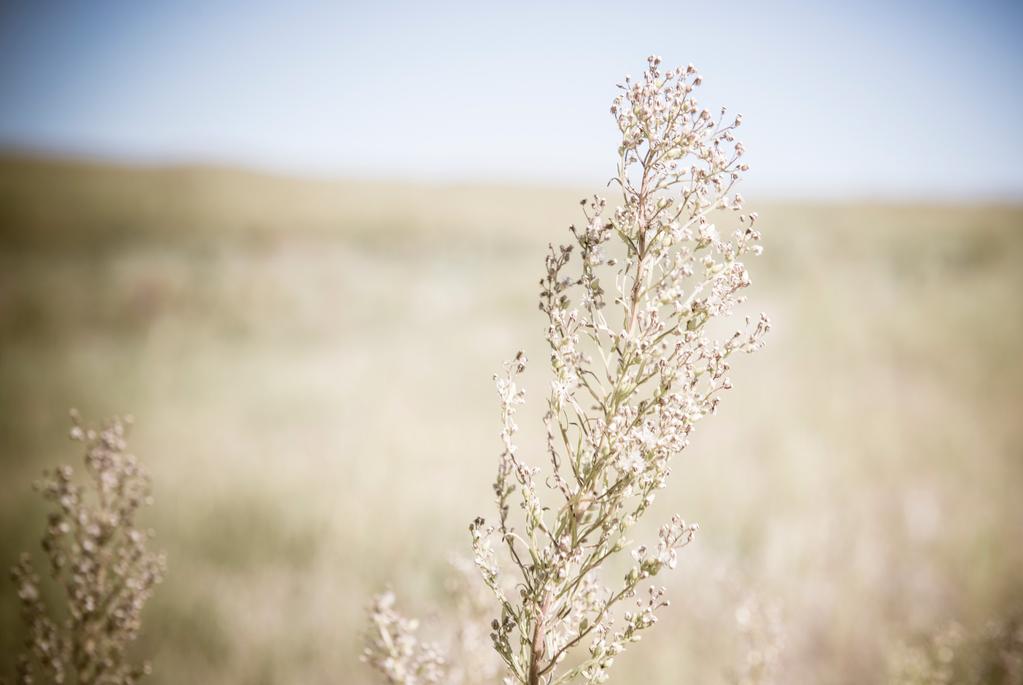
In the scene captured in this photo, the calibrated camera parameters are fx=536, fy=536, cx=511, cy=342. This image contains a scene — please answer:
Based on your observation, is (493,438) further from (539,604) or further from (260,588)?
(539,604)

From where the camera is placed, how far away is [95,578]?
64.3 inches

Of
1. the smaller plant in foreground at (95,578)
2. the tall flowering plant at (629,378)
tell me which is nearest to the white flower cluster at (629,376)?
the tall flowering plant at (629,378)

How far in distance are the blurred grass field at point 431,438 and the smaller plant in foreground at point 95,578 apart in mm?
2244

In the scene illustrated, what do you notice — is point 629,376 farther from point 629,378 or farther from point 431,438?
point 431,438

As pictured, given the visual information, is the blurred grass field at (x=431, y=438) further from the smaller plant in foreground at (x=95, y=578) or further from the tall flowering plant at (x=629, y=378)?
the smaller plant in foreground at (x=95, y=578)

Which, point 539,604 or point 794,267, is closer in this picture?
point 539,604

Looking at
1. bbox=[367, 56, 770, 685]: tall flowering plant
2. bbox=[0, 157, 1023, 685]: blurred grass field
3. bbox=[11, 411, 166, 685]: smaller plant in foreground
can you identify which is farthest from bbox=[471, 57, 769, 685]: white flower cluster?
bbox=[0, 157, 1023, 685]: blurred grass field

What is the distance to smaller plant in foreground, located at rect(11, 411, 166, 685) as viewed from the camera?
150 cm

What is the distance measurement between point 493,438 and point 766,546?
183 inches

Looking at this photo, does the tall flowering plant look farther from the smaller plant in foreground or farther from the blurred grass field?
the blurred grass field

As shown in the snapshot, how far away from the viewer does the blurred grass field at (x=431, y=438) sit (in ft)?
17.6

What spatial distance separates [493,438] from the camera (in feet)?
31.3

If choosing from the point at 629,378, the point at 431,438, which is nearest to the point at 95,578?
the point at 629,378

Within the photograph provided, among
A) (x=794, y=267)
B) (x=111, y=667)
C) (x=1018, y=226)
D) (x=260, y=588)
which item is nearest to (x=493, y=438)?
(x=260, y=588)
